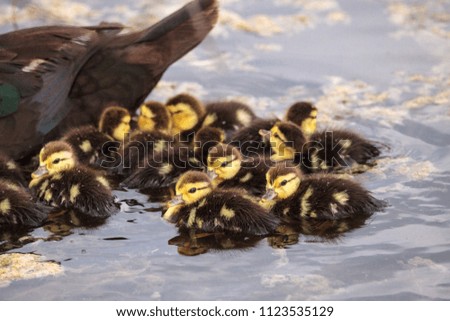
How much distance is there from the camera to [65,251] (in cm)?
515

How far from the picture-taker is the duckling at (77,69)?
627cm

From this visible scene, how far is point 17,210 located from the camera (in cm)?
540

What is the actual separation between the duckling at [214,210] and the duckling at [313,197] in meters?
0.12

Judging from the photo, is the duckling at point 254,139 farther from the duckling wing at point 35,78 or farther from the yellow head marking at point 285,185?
the duckling wing at point 35,78

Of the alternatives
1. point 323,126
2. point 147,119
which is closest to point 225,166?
point 147,119

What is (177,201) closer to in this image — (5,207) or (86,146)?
(5,207)

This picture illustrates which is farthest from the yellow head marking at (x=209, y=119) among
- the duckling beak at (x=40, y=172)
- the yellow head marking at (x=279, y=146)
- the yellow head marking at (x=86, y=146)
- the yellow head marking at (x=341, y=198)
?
the yellow head marking at (x=341, y=198)

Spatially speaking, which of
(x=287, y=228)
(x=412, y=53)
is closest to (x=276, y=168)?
(x=287, y=228)

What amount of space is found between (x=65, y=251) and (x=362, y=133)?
8.43 feet

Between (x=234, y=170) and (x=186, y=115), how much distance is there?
1079mm

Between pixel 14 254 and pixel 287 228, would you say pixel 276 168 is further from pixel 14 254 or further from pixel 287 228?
pixel 14 254

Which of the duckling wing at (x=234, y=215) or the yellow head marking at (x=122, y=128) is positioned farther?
the yellow head marking at (x=122, y=128)

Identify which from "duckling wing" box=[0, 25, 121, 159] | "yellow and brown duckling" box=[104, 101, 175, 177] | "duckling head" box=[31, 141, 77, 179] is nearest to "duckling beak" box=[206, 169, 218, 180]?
"yellow and brown duckling" box=[104, 101, 175, 177]
